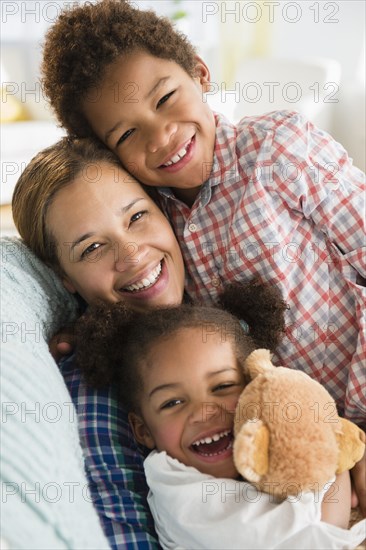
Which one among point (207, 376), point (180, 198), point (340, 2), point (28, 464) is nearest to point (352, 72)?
point (340, 2)

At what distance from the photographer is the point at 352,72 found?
346 cm

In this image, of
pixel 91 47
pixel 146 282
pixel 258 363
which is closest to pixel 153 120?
pixel 91 47

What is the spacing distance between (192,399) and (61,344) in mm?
288

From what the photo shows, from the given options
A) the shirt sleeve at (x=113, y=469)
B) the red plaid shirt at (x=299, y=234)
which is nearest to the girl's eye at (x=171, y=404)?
the shirt sleeve at (x=113, y=469)

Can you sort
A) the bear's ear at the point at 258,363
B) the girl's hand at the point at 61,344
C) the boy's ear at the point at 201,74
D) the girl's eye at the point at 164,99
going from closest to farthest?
the bear's ear at the point at 258,363 < the girl's hand at the point at 61,344 < the girl's eye at the point at 164,99 < the boy's ear at the point at 201,74

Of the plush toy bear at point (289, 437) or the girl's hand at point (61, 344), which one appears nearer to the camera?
the plush toy bear at point (289, 437)

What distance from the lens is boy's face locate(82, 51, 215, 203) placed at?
3.73 feet

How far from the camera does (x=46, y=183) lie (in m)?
1.12

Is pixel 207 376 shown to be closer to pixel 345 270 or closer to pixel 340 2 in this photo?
pixel 345 270

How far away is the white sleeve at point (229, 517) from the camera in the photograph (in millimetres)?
762

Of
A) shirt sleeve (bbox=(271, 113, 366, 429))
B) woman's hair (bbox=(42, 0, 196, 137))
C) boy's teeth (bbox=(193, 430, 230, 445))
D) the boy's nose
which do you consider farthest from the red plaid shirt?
boy's teeth (bbox=(193, 430, 230, 445))

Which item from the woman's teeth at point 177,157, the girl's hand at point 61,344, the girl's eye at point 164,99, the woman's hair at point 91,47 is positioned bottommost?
the girl's hand at point 61,344

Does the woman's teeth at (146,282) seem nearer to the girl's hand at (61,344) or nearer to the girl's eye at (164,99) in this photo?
the girl's hand at (61,344)

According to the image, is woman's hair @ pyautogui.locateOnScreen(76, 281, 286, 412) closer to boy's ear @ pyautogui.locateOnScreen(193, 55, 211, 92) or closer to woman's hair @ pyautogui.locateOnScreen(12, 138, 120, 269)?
woman's hair @ pyautogui.locateOnScreen(12, 138, 120, 269)
